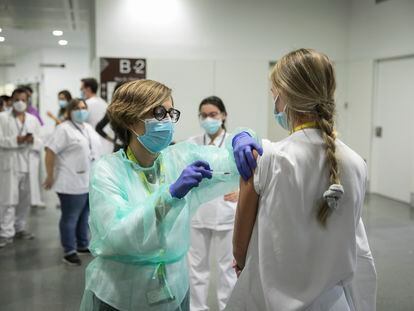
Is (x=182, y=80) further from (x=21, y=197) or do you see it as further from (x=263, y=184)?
(x=263, y=184)

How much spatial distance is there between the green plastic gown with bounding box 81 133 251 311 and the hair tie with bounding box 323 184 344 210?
38cm

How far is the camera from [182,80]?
605 cm

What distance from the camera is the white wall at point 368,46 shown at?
595 cm

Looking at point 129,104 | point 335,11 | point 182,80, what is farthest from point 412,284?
point 335,11

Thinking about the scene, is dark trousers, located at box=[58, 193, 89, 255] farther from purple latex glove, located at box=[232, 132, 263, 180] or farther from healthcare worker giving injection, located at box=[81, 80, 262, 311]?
purple latex glove, located at box=[232, 132, 263, 180]

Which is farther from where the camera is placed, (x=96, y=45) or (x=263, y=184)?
(x=96, y=45)

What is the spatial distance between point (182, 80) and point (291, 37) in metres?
1.73

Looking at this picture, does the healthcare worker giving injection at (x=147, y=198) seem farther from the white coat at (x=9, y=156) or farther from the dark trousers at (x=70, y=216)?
the white coat at (x=9, y=156)

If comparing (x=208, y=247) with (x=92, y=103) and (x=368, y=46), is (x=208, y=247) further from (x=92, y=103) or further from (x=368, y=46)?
(x=368, y=46)

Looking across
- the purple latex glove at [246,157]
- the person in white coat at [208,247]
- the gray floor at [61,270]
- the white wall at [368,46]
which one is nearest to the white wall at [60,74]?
the gray floor at [61,270]

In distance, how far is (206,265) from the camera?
2.80m

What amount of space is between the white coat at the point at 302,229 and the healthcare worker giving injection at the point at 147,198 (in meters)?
0.12

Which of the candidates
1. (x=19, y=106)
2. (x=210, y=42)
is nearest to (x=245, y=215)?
(x=19, y=106)

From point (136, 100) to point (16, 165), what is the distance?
11.7 ft
